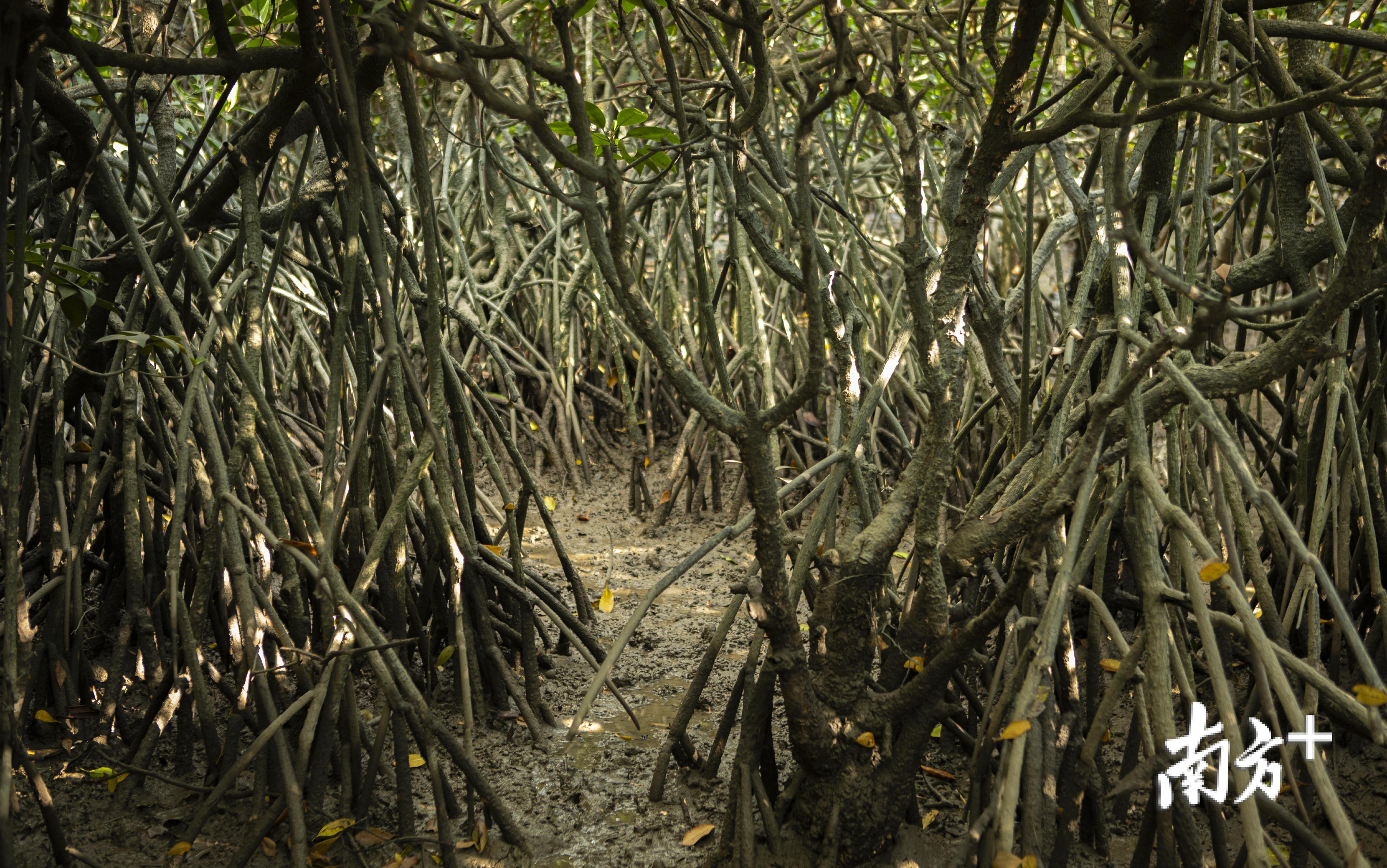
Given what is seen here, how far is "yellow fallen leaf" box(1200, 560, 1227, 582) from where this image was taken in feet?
3.86

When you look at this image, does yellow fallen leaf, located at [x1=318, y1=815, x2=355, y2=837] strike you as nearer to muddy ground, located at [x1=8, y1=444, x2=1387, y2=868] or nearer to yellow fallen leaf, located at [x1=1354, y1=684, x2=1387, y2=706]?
muddy ground, located at [x1=8, y1=444, x2=1387, y2=868]

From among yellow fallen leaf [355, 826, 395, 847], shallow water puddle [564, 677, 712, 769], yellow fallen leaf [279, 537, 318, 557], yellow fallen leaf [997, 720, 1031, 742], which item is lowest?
yellow fallen leaf [355, 826, 395, 847]

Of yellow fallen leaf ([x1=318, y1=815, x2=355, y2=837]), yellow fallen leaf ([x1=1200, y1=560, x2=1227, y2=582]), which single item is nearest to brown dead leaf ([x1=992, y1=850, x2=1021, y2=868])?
yellow fallen leaf ([x1=1200, y1=560, x2=1227, y2=582])

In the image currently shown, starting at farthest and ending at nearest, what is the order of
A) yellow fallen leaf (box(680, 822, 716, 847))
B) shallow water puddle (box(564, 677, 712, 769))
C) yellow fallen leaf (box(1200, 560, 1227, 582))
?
shallow water puddle (box(564, 677, 712, 769)) → yellow fallen leaf (box(680, 822, 716, 847)) → yellow fallen leaf (box(1200, 560, 1227, 582))

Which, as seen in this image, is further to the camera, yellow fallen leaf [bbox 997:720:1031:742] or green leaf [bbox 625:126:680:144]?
green leaf [bbox 625:126:680:144]

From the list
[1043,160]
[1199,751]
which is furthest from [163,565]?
[1043,160]

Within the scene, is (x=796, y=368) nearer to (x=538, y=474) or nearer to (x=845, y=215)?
(x=538, y=474)

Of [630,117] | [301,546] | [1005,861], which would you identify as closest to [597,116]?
[630,117]

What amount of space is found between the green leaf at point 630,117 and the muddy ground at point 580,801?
1169mm

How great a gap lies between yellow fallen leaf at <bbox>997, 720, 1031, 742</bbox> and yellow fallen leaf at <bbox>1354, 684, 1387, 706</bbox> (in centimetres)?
36

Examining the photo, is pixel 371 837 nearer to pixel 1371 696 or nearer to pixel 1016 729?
pixel 1016 729

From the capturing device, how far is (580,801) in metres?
1.76

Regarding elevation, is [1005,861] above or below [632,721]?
above

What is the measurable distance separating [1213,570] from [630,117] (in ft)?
3.84
